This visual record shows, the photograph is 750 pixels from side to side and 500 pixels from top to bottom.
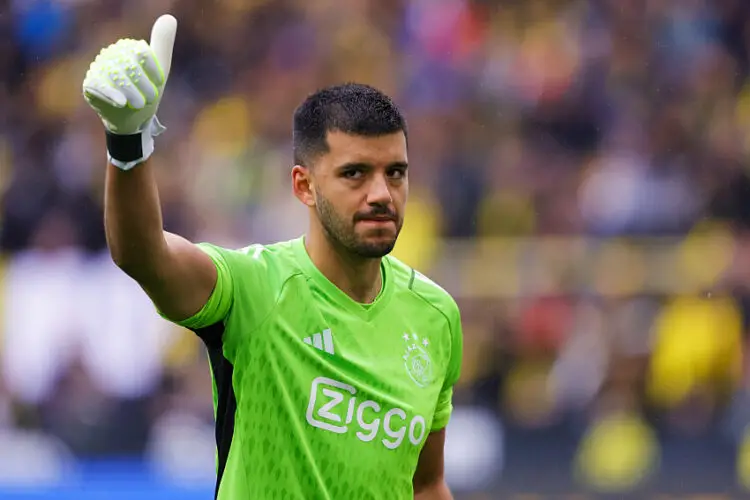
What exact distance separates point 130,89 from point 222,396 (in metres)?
1.15

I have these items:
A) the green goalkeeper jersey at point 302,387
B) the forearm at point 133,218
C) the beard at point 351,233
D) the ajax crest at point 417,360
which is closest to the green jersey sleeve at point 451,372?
the ajax crest at point 417,360

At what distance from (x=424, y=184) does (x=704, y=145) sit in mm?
2741

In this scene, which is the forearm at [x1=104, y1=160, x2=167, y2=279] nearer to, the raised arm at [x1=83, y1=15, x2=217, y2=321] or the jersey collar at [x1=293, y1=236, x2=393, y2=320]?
the raised arm at [x1=83, y1=15, x2=217, y2=321]

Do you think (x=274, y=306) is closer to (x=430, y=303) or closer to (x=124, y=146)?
(x=430, y=303)

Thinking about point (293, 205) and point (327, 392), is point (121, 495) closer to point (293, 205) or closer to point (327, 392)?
point (293, 205)

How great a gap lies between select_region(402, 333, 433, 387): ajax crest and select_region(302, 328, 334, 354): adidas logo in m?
0.31

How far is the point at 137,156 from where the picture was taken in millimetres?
3369

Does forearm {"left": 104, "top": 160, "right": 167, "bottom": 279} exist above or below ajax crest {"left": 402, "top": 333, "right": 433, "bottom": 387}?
above

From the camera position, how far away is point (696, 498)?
9.90 metres

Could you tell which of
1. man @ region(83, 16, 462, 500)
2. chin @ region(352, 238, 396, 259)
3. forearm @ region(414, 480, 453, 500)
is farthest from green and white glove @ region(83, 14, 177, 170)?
forearm @ region(414, 480, 453, 500)

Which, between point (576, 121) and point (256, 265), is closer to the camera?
point (256, 265)

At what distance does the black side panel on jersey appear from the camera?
3977 mm

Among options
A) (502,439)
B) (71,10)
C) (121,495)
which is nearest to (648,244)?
(502,439)

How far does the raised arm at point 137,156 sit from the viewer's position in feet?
10.6
